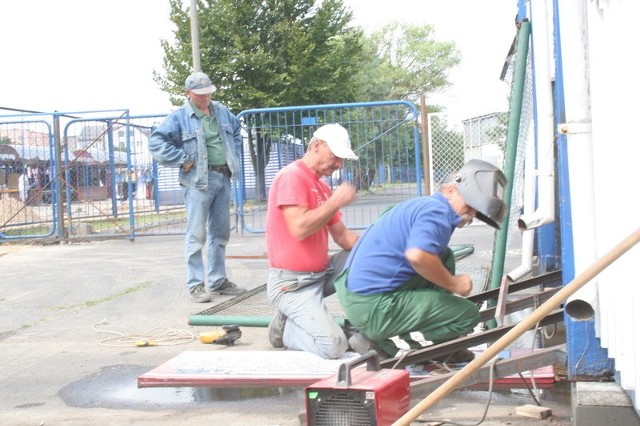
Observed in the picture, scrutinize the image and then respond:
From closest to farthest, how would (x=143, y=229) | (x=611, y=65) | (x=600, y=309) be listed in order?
(x=611, y=65) → (x=600, y=309) → (x=143, y=229)

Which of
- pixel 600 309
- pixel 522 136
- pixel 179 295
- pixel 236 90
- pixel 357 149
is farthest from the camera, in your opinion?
pixel 236 90

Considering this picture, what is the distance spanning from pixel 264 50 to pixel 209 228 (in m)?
27.5

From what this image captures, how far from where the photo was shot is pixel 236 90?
114 ft

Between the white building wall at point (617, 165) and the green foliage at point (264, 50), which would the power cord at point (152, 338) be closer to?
the white building wall at point (617, 165)

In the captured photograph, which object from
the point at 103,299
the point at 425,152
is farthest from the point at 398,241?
the point at 425,152

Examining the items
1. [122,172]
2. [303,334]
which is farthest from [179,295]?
[122,172]

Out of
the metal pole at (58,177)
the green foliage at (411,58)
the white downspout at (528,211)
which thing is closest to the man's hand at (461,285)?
the white downspout at (528,211)

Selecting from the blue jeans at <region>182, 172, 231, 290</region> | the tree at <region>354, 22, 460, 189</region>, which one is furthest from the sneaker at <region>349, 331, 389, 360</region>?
the tree at <region>354, 22, 460, 189</region>

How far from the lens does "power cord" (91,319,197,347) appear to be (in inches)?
235

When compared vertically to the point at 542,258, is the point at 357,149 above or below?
above

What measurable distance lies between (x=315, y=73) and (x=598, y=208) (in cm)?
3204

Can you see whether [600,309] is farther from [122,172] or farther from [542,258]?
[122,172]

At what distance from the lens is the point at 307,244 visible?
5.39m

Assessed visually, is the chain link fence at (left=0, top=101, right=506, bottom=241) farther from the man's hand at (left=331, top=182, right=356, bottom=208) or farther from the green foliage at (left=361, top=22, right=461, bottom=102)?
the green foliage at (left=361, top=22, right=461, bottom=102)
